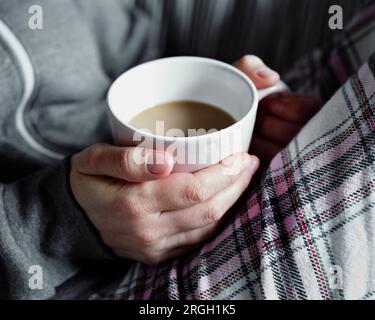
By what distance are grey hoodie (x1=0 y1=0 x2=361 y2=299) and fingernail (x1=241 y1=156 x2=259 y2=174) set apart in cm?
18

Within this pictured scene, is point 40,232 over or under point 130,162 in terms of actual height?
under

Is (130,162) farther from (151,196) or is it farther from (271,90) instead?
(271,90)

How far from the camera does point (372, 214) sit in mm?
439

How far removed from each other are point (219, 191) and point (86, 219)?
6.0 inches

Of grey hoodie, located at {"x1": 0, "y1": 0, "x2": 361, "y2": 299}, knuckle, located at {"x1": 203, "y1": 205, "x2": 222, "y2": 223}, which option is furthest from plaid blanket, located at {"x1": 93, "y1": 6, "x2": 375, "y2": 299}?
grey hoodie, located at {"x1": 0, "y1": 0, "x2": 361, "y2": 299}

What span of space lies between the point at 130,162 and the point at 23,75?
0.21 metres

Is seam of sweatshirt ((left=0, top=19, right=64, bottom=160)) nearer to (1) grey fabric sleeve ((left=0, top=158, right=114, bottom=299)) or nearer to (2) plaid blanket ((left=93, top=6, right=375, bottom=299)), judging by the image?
(1) grey fabric sleeve ((left=0, top=158, right=114, bottom=299))

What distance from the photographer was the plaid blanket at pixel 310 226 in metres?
0.45

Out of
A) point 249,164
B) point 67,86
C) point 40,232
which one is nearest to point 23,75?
point 67,86

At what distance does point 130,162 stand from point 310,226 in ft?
0.57

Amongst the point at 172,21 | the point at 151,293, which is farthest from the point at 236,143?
the point at 172,21

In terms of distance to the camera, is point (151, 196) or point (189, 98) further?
point (189, 98)

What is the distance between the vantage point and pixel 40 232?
1.84ft

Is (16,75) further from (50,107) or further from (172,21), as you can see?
(172,21)
